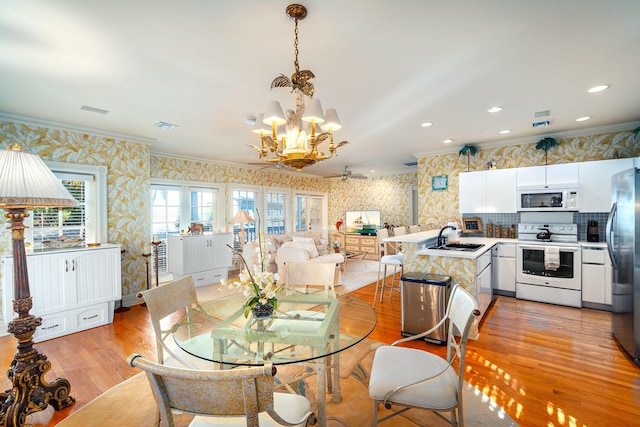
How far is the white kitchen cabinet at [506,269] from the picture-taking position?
4.43 metres

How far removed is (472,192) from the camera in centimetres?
502

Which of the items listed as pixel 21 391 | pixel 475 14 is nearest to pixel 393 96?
pixel 475 14

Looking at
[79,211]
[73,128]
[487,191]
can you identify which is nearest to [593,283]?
[487,191]

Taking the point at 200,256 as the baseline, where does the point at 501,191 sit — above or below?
above

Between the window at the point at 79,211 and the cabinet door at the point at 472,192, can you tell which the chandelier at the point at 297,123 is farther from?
the cabinet door at the point at 472,192

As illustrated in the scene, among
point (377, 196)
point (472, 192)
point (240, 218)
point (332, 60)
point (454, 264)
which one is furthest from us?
point (377, 196)

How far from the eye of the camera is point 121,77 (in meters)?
2.55

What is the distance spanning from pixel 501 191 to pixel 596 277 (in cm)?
168

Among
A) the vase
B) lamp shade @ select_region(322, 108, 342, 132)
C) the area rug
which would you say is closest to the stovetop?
the area rug

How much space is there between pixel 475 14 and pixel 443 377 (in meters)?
2.19

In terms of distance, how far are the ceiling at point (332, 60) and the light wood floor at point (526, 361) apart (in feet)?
8.58

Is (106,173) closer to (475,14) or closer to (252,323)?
(252,323)

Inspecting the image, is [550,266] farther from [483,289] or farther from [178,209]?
[178,209]

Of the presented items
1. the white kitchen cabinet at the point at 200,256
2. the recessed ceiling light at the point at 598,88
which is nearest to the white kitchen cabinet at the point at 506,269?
the recessed ceiling light at the point at 598,88
